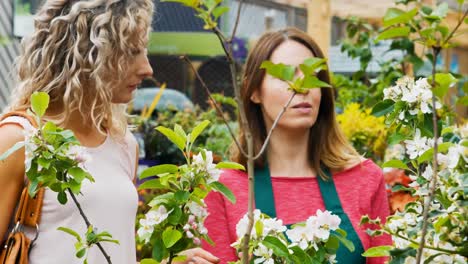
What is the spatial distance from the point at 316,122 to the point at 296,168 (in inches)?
7.3

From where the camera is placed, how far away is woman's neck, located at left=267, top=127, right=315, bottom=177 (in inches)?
94.9

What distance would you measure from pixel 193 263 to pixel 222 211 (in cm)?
42

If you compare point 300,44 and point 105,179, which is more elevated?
point 300,44

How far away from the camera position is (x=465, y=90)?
1.43 meters

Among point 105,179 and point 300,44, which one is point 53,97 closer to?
point 105,179

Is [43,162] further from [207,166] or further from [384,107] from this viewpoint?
[384,107]

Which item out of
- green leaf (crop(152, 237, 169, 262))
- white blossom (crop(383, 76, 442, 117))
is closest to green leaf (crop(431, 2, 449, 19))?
white blossom (crop(383, 76, 442, 117))

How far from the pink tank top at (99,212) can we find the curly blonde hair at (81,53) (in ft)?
0.36

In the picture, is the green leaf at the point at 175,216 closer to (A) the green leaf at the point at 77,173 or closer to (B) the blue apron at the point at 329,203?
(A) the green leaf at the point at 77,173

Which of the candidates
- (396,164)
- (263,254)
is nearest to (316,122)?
(396,164)

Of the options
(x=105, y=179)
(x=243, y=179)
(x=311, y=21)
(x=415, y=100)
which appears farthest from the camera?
(x=311, y=21)

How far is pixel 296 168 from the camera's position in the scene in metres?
2.41

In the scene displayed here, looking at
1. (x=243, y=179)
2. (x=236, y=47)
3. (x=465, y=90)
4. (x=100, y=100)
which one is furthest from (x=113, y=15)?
(x=236, y=47)

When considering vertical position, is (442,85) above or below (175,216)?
above
